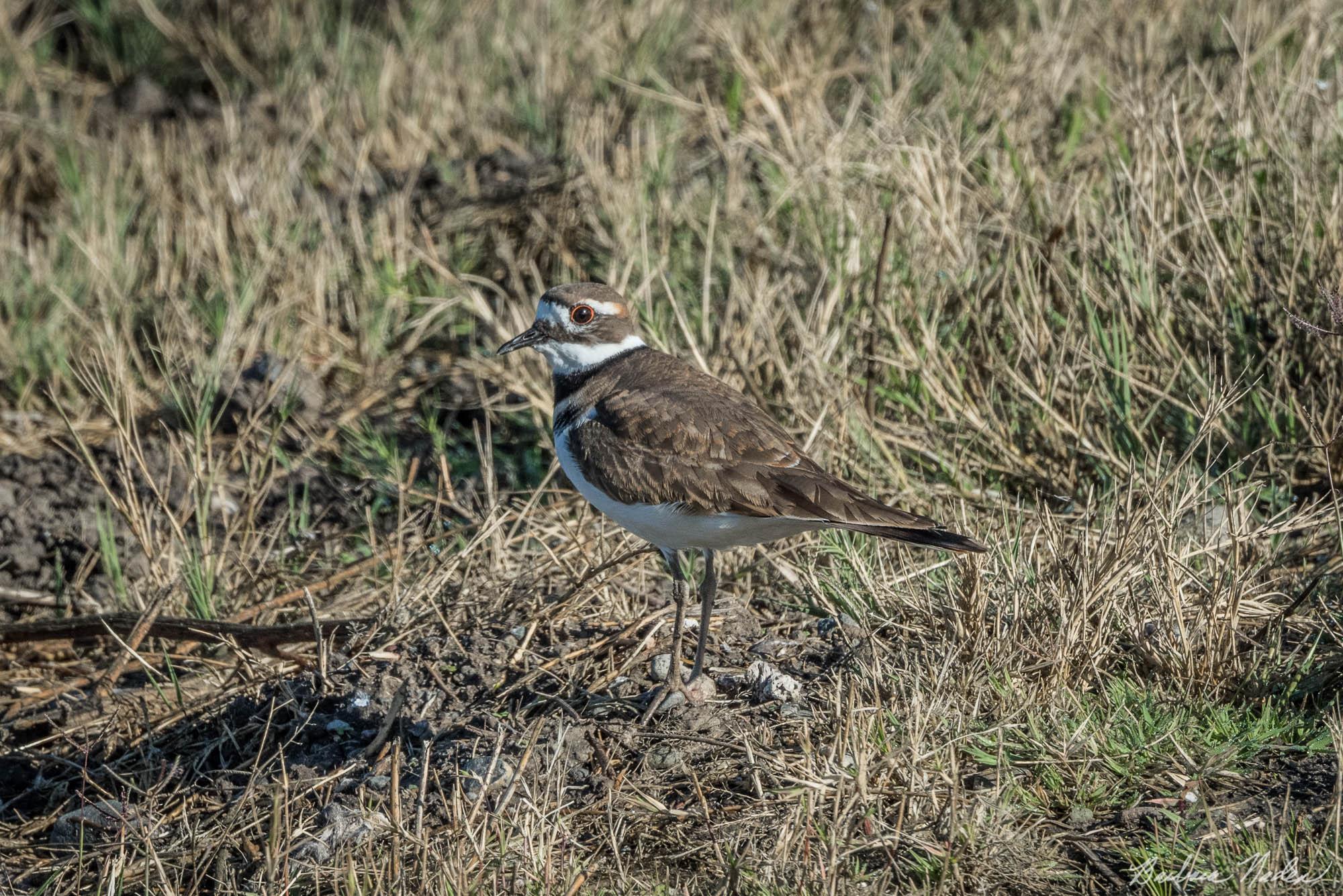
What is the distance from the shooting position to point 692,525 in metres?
4.15

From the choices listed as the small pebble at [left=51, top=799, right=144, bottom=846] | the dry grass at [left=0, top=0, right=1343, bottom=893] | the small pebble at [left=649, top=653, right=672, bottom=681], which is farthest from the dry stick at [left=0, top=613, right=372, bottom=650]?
the small pebble at [left=649, top=653, right=672, bottom=681]

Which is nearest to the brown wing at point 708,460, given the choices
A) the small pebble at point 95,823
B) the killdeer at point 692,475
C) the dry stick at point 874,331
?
the killdeer at point 692,475

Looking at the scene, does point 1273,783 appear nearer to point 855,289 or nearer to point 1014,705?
point 1014,705

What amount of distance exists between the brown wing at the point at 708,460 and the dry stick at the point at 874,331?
1.06m

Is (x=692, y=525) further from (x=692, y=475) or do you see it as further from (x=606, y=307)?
(x=606, y=307)

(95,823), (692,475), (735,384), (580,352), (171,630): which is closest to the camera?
(95,823)

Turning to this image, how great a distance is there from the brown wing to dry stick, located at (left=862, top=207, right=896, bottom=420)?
1.06 meters

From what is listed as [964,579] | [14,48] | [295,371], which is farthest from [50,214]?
[964,579]

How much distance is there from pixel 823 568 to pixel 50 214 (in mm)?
5618

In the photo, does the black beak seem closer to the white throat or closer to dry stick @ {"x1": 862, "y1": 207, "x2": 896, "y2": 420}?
the white throat

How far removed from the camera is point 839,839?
3.32 metres

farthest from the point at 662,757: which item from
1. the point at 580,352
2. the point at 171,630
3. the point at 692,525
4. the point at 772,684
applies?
the point at 171,630

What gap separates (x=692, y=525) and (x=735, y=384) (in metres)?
1.80

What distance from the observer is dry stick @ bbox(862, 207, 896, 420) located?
5.44 m
